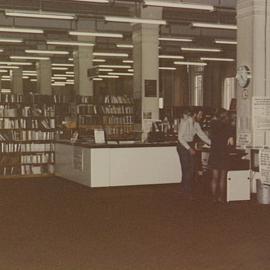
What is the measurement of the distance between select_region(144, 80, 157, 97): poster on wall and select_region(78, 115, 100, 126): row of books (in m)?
1.80

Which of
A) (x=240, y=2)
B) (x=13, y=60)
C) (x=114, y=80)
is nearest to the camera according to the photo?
(x=240, y=2)

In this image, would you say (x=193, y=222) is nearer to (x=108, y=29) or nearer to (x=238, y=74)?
(x=238, y=74)

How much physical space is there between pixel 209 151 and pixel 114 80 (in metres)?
24.0

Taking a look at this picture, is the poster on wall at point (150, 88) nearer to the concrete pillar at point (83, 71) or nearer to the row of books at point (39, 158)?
the row of books at point (39, 158)

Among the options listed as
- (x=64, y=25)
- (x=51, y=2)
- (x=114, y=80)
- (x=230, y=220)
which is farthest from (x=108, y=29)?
(x=114, y=80)

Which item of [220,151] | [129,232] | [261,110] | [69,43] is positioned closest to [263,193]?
A: [220,151]

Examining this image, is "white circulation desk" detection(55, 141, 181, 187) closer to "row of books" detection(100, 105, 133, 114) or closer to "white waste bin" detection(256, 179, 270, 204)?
"white waste bin" detection(256, 179, 270, 204)

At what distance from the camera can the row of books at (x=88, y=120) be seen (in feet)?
50.1

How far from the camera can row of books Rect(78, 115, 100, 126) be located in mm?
15277

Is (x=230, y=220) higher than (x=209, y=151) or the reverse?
the reverse

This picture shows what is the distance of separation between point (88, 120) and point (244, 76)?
5829 millimetres

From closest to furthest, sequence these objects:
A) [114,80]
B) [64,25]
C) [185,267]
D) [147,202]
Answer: [185,267]
[147,202]
[64,25]
[114,80]

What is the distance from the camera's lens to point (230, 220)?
834 cm

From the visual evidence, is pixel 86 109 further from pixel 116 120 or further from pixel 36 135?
pixel 36 135
